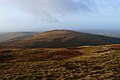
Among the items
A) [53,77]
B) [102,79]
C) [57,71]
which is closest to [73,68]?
[57,71]

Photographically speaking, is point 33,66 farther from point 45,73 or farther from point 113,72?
point 113,72

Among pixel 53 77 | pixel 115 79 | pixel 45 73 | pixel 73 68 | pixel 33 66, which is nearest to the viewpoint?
pixel 115 79

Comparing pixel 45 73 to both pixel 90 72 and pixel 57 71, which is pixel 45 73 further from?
pixel 90 72

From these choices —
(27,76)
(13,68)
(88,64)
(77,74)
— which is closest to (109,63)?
(88,64)

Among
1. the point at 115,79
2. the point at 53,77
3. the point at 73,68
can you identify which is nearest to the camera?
the point at 115,79

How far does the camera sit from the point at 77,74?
29359mm

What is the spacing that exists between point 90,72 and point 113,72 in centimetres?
308

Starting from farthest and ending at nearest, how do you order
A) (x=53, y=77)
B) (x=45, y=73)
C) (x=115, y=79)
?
1. (x=45, y=73)
2. (x=53, y=77)
3. (x=115, y=79)

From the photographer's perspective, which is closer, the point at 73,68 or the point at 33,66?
the point at 73,68

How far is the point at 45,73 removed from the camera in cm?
3083

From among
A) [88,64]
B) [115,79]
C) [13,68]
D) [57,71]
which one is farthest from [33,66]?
[115,79]

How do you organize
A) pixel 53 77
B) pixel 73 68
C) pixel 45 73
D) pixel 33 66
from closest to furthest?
pixel 53 77, pixel 45 73, pixel 73 68, pixel 33 66

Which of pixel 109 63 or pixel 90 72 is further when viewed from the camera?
pixel 109 63

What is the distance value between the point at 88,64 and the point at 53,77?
323 inches
